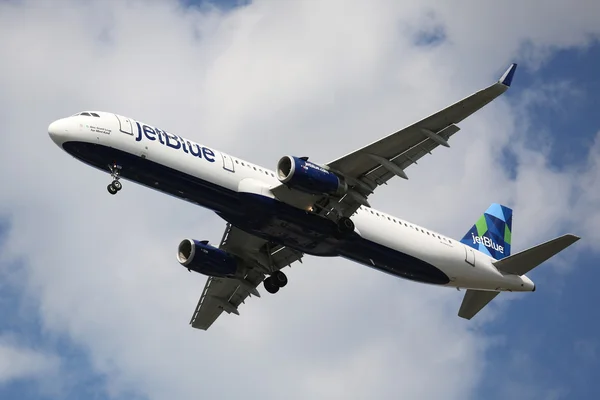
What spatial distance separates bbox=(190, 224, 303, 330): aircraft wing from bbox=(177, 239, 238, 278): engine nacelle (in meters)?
1.07

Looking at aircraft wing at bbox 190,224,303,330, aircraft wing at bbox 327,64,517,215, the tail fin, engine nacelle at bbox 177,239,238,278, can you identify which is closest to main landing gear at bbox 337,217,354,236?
aircraft wing at bbox 327,64,517,215

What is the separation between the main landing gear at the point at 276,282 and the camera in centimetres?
5688

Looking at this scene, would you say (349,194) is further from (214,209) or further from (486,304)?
(486,304)

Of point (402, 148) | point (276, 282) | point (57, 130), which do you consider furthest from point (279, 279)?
point (57, 130)

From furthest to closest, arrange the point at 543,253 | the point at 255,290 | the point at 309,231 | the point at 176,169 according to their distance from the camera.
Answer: the point at 255,290 < the point at 543,253 < the point at 309,231 < the point at 176,169

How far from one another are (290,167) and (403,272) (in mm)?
10202

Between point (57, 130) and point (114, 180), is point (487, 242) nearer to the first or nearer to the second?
point (114, 180)

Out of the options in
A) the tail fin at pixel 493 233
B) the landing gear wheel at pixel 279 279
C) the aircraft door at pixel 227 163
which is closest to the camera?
the aircraft door at pixel 227 163

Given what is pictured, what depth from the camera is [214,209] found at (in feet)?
165

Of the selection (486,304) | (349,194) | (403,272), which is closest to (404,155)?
(349,194)

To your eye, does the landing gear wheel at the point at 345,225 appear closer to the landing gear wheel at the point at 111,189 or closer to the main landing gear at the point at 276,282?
the main landing gear at the point at 276,282

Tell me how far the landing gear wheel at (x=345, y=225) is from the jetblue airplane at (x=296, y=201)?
5cm

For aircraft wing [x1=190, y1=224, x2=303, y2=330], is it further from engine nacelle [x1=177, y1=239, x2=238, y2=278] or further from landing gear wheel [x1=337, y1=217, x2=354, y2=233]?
landing gear wheel [x1=337, y1=217, x2=354, y2=233]

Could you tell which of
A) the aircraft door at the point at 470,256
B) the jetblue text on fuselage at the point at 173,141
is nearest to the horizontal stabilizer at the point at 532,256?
the aircraft door at the point at 470,256
